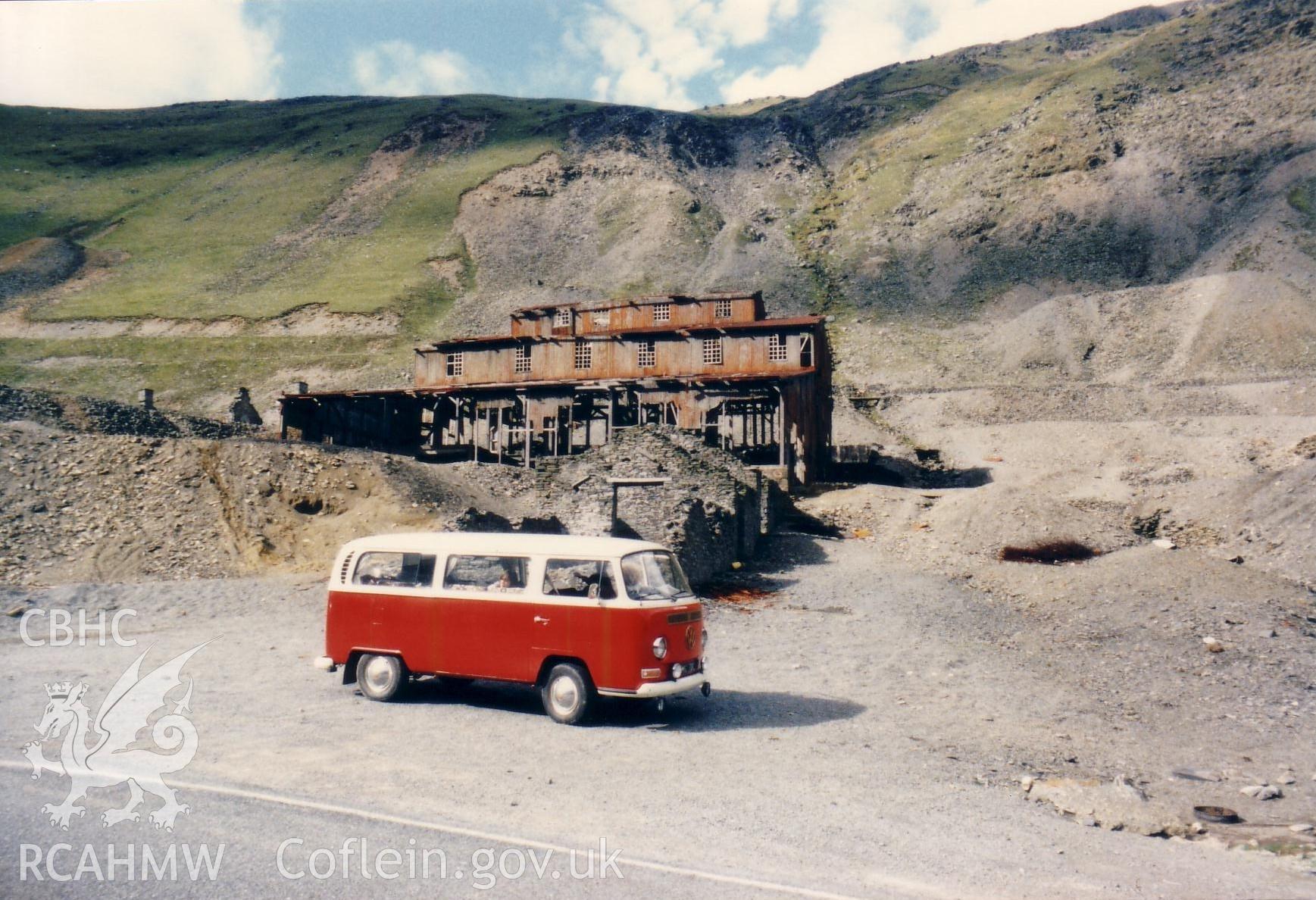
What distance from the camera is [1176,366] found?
60656mm

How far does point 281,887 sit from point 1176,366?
225 feet

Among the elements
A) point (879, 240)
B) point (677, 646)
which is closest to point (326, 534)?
point (677, 646)

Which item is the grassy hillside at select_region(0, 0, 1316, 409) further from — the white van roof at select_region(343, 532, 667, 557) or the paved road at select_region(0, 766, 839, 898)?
the paved road at select_region(0, 766, 839, 898)

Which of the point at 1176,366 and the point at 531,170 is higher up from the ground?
the point at 531,170

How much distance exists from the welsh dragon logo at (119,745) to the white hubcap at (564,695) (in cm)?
454

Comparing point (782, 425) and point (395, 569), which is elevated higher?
point (782, 425)

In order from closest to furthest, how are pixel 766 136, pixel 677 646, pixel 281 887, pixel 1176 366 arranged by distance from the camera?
pixel 281 887, pixel 677 646, pixel 1176 366, pixel 766 136

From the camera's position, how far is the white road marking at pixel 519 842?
6.74 m

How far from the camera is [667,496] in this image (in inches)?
919

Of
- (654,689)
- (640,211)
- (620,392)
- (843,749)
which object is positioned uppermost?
(640,211)

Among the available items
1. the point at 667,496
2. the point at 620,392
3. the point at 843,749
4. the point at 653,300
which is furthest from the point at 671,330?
the point at 843,749

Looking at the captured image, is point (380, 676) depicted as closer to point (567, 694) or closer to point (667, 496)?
point (567, 694)

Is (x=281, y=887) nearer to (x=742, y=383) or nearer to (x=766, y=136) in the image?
(x=742, y=383)

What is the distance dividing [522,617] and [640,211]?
93.5 meters
